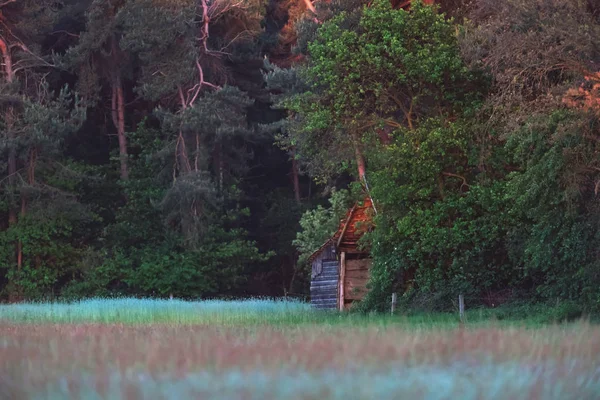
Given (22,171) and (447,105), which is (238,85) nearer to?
(22,171)

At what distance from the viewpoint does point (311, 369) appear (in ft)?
20.0

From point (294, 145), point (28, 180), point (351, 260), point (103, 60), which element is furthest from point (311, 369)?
point (103, 60)

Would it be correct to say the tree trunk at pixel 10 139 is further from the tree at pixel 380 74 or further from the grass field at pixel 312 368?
the grass field at pixel 312 368

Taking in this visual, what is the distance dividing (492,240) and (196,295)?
865 inches

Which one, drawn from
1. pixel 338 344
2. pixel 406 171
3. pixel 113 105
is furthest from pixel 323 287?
pixel 338 344

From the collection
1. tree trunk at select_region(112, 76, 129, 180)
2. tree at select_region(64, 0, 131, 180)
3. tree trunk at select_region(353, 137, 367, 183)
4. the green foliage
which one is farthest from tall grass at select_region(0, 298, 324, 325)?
tree at select_region(64, 0, 131, 180)

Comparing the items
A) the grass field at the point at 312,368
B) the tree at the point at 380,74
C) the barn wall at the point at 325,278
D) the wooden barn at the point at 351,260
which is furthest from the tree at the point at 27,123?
the grass field at the point at 312,368

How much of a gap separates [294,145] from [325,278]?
231 inches

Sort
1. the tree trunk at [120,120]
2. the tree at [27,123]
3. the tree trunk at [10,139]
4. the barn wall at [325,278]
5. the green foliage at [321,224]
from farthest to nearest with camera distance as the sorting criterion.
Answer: the tree trunk at [120,120] < the green foliage at [321,224] < the tree at [27,123] < the tree trunk at [10,139] < the barn wall at [325,278]

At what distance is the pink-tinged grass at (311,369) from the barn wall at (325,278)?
30.6m

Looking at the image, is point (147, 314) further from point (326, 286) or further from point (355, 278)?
point (326, 286)

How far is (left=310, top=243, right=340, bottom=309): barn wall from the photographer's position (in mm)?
39125

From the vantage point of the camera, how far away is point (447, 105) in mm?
28172

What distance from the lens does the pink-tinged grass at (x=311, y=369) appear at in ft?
17.2
